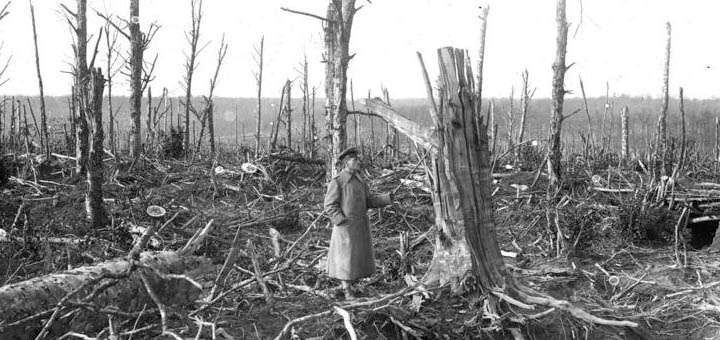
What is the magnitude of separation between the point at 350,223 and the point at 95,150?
13.8 ft

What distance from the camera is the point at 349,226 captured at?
5496mm

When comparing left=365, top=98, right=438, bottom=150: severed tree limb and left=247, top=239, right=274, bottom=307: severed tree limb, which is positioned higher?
left=365, top=98, right=438, bottom=150: severed tree limb

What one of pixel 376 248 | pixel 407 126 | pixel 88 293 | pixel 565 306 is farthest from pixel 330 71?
pixel 565 306

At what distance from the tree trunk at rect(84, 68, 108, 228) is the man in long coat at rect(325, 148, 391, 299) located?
12.9 ft

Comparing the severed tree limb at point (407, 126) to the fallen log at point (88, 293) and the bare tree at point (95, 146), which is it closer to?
the fallen log at point (88, 293)

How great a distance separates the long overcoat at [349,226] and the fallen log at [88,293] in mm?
1352

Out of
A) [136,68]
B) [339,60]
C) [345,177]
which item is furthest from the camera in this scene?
[136,68]

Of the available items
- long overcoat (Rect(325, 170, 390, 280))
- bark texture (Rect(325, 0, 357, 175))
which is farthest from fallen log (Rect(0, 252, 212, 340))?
bark texture (Rect(325, 0, 357, 175))

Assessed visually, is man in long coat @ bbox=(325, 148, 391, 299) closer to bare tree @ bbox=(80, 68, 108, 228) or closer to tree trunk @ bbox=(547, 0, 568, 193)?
bare tree @ bbox=(80, 68, 108, 228)

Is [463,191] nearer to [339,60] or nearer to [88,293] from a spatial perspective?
[88,293]

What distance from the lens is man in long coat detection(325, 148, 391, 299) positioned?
5.45 metres

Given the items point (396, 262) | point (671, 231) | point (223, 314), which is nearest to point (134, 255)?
point (223, 314)

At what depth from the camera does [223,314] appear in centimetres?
502

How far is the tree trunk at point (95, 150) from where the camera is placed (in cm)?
754
